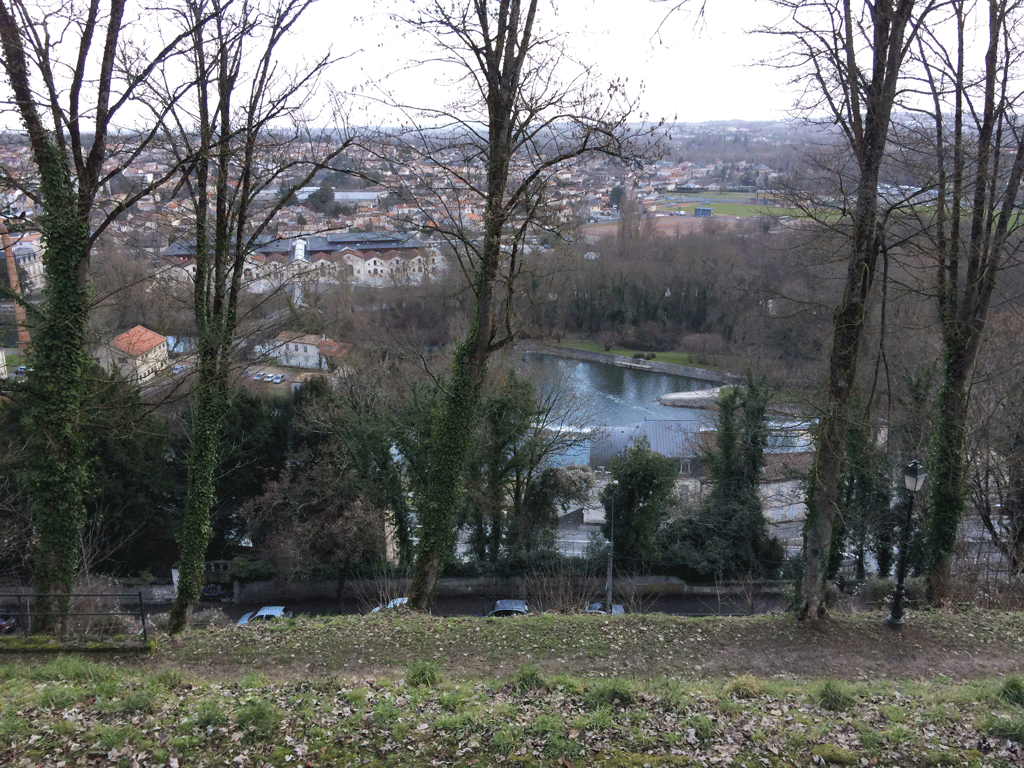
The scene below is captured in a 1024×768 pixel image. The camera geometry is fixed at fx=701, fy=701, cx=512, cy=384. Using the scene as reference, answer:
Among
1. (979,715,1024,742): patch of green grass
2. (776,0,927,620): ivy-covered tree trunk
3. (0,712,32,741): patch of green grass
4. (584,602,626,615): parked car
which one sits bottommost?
(584,602,626,615): parked car

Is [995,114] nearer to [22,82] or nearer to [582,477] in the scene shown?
[22,82]

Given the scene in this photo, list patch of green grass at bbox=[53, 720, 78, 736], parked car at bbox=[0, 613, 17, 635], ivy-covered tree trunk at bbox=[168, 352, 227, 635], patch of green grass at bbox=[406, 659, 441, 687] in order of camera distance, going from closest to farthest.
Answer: patch of green grass at bbox=[53, 720, 78, 736]
patch of green grass at bbox=[406, 659, 441, 687]
ivy-covered tree trunk at bbox=[168, 352, 227, 635]
parked car at bbox=[0, 613, 17, 635]

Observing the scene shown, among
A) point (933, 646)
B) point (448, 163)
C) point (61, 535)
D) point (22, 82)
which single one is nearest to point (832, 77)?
point (448, 163)

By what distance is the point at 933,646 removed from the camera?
22.6ft

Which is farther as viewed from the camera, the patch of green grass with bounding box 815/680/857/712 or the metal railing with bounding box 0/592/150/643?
the metal railing with bounding box 0/592/150/643

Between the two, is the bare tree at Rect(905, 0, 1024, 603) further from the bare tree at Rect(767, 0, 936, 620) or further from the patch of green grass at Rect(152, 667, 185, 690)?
the patch of green grass at Rect(152, 667, 185, 690)

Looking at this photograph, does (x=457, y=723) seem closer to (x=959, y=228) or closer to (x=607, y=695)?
(x=607, y=695)

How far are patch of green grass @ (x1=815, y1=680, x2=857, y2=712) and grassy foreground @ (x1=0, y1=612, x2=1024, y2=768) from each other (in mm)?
14

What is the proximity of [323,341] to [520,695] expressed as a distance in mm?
24949

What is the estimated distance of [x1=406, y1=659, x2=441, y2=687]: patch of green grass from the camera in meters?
5.64

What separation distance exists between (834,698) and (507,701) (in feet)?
7.91

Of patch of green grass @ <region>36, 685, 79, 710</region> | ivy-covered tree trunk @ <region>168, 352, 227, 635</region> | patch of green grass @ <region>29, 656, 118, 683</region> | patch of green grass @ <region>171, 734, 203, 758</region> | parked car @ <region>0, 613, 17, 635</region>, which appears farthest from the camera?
parked car @ <region>0, 613, 17, 635</region>

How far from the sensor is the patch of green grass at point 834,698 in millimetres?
5121

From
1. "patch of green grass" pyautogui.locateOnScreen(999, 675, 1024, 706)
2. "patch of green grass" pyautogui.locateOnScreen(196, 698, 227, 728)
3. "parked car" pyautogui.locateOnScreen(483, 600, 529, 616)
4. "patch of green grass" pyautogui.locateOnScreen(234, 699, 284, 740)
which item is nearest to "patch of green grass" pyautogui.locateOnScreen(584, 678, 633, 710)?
"patch of green grass" pyautogui.locateOnScreen(234, 699, 284, 740)
